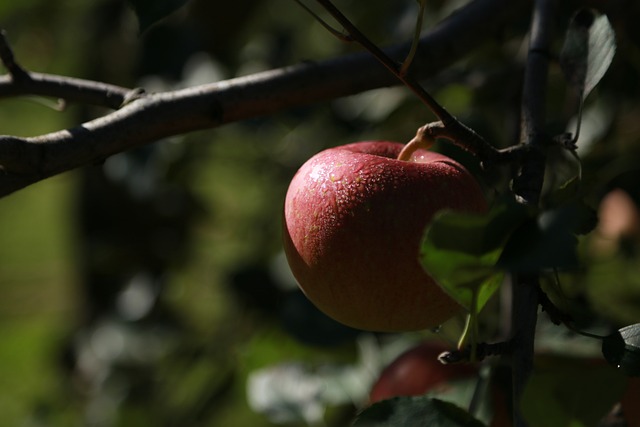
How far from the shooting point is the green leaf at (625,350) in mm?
516

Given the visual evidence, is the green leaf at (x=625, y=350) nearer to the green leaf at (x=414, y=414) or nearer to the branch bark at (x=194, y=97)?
the green leaf at (x=414, y=414)

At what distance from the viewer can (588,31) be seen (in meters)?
0.67

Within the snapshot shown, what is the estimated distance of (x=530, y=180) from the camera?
0.54 m

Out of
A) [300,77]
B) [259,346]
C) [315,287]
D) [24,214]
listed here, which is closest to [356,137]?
[259,346]

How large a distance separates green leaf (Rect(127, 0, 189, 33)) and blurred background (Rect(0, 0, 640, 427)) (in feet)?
0.68

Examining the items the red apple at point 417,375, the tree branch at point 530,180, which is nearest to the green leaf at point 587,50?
the tree branch at point 530,180

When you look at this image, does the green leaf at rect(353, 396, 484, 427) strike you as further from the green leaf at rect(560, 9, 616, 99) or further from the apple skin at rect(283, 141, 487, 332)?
the green leaf at rect(560, 9, 616, 99)

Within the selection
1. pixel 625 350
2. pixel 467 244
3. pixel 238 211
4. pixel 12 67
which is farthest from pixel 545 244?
pixel 238 211

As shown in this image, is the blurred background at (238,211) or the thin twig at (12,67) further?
the blurred background at (238,211)

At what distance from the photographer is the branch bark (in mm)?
548

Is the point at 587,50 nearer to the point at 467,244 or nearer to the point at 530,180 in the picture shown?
the point at 530,180

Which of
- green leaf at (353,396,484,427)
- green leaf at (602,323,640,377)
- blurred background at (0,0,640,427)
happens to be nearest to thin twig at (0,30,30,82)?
blurred background at (0,0,640,427)

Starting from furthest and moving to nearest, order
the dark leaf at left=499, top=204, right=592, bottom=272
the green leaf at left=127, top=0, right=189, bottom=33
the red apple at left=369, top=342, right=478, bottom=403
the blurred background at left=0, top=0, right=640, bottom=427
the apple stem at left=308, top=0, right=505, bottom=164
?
1. the blurred background at left=0, top=0, right=640, bottom=427
2. the red apple at left=369, top=342, right=478, bottom=403
3. the green leaf at left=127, top=0, right=189, bottom=33
4. the apple stem at left=308, top=0, right=505, bottom=164
5. the dark leaf at left=499, top=204, right=592, bottom=272

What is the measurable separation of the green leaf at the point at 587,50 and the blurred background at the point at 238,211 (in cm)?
12
